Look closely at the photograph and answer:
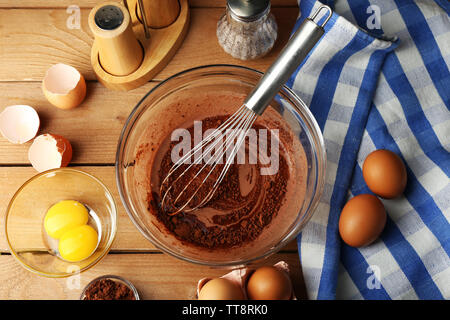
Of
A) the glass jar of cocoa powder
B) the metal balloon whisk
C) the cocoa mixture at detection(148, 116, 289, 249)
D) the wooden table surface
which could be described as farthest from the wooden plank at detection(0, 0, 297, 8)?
the glass jar of cocoa powder

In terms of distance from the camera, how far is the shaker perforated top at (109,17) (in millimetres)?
939

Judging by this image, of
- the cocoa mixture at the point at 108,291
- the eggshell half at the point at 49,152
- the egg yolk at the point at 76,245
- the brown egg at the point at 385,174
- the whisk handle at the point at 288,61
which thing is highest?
the eggshell half at the point at 49,152

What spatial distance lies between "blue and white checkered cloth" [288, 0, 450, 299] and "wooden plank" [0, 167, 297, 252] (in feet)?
0.37

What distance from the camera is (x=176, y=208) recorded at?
980mm

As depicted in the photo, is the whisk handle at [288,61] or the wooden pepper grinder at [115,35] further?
the wooden pepper grinder at [115,35]

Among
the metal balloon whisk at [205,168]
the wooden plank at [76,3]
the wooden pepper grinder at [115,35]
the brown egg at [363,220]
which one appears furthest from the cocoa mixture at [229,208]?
the wooden plank at [76,3]

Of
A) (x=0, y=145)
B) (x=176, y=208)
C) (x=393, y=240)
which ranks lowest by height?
(x=393, y=240)

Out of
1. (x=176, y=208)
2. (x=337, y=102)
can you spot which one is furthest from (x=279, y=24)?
(x=176, y=208)

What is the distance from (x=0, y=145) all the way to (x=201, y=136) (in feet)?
1.48

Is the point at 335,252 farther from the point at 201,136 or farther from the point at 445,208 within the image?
the point at 201,136

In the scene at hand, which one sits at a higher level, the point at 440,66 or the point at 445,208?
the point at 440,66

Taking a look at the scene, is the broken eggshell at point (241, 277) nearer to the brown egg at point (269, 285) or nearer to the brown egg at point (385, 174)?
the brown egg at point (269, 285)

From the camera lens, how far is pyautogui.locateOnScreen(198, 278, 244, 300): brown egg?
0.90 metres

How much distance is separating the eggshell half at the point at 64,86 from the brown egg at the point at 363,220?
625 millimetres
